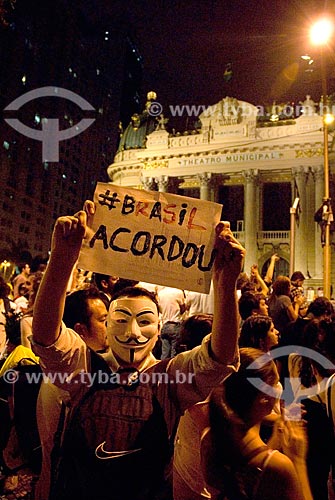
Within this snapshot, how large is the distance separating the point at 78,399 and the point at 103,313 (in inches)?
36.5

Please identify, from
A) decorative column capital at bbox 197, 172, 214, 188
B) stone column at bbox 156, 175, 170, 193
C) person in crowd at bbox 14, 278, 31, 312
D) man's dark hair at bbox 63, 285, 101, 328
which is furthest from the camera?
stone column at bbox 156, 175, 170, 193

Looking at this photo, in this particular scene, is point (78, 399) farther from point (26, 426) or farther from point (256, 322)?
point (256, 322)

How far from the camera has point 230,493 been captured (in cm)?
196

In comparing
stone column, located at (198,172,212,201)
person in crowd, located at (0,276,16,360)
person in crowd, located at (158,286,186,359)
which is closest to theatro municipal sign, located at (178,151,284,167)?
stone column, located at (198,172,212,201)

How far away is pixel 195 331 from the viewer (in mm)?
3166

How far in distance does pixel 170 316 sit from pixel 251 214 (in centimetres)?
2835

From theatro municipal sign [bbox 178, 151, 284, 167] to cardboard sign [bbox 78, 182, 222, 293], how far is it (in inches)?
1273

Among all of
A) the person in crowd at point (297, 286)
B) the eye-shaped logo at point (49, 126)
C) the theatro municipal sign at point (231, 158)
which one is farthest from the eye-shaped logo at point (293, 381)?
the eye-shaped logo at point (49, 126)

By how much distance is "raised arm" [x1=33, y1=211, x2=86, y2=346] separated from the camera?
1.86 m

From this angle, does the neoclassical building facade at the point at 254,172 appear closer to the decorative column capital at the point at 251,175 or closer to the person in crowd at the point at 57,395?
the decorative column capital at the point at 251,175

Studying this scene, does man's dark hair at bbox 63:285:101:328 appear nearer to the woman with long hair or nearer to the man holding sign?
the man holding sign

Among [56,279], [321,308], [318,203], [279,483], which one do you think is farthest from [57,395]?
[318,203]

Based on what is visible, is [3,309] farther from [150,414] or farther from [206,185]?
[206,185]

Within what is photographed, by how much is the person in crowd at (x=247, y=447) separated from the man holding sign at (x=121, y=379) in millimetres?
200
